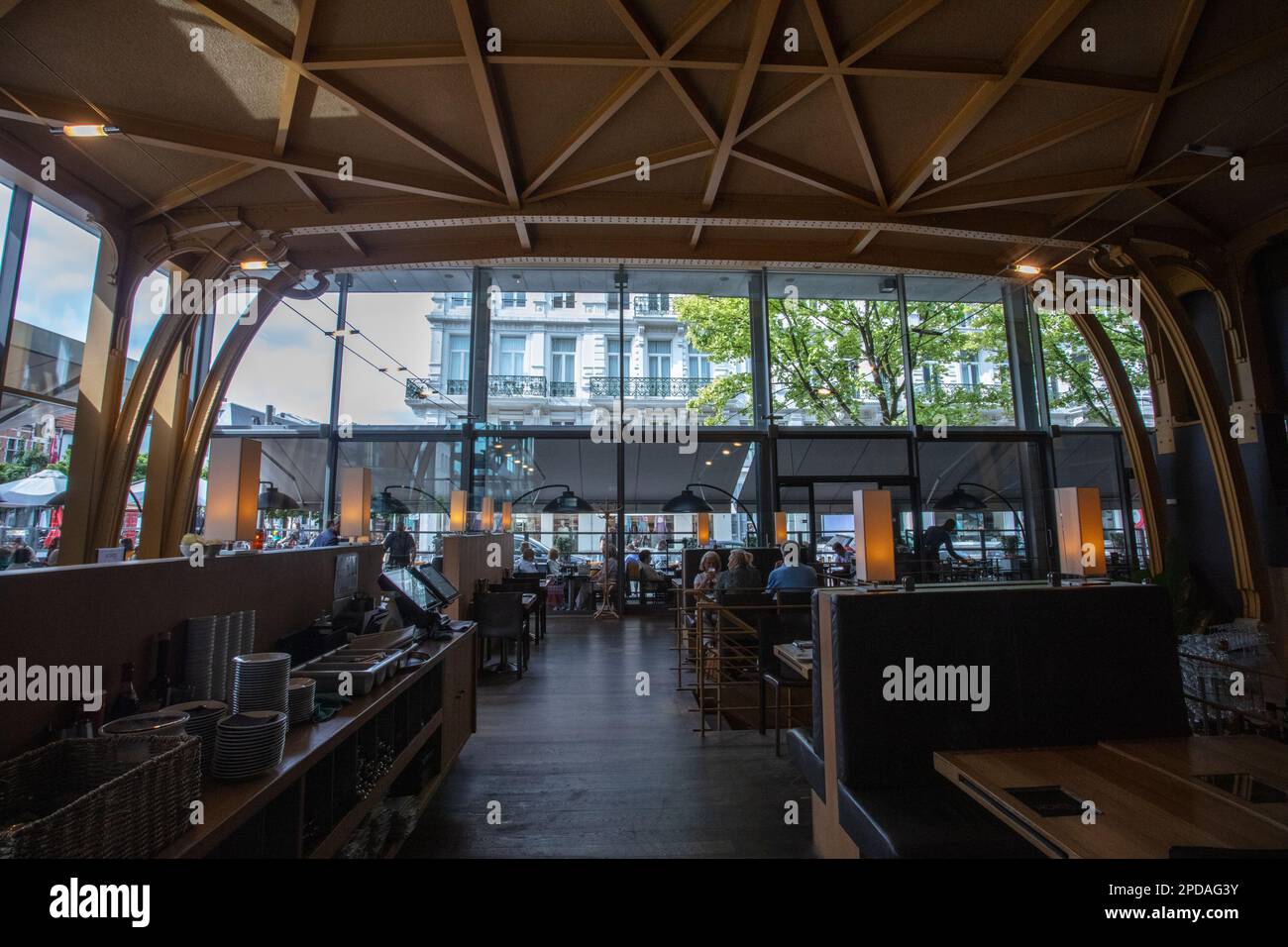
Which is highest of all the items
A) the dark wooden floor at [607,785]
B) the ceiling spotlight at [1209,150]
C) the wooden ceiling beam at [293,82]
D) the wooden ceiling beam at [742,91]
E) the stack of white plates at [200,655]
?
the wooden ceiling beam at [742,91]

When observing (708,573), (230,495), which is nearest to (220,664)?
(230,495)

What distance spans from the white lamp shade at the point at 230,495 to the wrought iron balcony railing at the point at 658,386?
28.7ft

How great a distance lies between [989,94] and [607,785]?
640 centimetres

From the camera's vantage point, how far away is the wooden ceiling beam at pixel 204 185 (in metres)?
5.70

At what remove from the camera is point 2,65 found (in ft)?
13.9

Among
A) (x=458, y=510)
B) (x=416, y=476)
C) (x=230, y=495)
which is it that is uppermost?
(x=416, y=476)

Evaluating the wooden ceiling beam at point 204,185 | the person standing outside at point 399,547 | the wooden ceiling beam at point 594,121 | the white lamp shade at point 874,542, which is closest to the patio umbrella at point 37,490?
the wooden ceiling beam at point 204,185

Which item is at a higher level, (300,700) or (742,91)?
Answer: (742,91)

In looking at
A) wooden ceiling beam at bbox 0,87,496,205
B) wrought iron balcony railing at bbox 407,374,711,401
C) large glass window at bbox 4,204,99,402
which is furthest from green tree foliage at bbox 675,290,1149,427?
large glass window at bbox 4,204,99,402

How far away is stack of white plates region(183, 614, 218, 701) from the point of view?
1.88 metres

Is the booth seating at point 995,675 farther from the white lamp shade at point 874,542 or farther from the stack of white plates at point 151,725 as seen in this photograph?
the stack of white plates at point 151,725

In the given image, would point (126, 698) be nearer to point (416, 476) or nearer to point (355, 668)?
point (355, 668)

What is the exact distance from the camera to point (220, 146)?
512cm

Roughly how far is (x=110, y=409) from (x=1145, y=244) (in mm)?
12949
